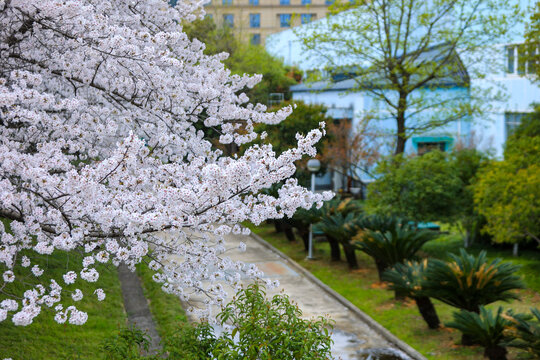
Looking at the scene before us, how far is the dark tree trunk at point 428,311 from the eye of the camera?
9.94 meters

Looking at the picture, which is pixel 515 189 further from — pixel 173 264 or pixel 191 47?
pixel 173 264

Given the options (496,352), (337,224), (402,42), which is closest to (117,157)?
(496,352)

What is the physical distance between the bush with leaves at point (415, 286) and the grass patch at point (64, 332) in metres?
4.74

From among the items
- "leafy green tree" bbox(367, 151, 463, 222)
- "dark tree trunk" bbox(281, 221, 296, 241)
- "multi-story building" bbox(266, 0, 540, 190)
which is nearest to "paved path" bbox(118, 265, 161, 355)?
"dark tree trunk" bbox(281, 221, 296, 241)

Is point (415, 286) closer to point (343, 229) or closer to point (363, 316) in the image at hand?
point (363, 316)

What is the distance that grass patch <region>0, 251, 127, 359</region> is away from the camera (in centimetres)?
766

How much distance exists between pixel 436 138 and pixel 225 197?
22.8 meters

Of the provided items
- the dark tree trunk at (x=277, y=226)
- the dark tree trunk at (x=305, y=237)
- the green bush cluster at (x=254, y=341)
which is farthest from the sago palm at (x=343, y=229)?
the green bush cluster at (x=254, y=341)

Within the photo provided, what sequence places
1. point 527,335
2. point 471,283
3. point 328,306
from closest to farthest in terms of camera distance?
point 527,335
point 471,283
point 328,306

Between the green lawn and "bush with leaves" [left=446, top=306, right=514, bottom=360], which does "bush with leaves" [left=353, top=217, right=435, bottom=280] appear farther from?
"bush with leaves" [left=446, top=306, right=514, bottom=360]

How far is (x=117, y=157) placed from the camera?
4.53m

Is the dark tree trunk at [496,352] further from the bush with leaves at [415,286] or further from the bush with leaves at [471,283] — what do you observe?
the bush with leaves at [415,286]

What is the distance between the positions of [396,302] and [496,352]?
3.59 metres

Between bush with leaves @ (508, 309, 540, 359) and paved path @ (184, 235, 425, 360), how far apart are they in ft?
5.26
